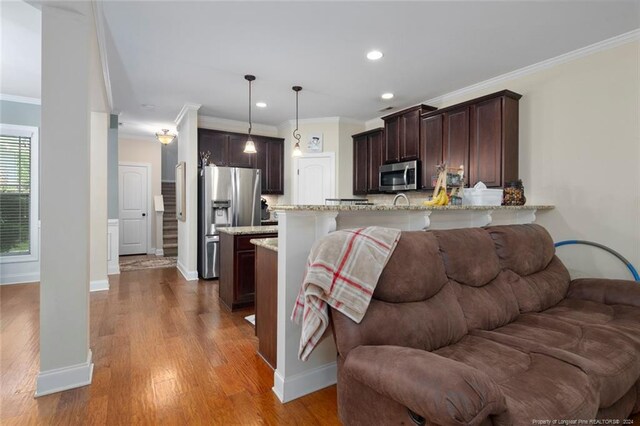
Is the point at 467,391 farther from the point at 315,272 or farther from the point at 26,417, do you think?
the point at 26,417

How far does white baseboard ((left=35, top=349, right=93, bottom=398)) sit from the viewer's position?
198 centimetres

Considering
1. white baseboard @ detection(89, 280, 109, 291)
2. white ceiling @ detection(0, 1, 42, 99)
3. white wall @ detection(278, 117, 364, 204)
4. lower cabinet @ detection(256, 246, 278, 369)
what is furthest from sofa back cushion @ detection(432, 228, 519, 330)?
white baseboard @ detection(89, 280, 109, 291)

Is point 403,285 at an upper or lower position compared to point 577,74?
lower

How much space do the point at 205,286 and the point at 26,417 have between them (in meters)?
2.79

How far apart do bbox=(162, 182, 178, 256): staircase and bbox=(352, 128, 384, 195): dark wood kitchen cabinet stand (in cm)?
455

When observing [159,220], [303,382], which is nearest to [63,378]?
[303,382]

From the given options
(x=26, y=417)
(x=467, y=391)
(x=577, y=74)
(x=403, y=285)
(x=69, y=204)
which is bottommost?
(x=26, y=417)

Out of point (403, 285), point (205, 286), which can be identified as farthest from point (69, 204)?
point (205, 286)

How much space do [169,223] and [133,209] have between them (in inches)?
32.7

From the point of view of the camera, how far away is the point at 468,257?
199cm

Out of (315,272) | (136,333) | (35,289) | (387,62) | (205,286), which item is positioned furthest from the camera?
(205,286)

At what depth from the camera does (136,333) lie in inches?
113

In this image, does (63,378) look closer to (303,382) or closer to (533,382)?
(303,382)

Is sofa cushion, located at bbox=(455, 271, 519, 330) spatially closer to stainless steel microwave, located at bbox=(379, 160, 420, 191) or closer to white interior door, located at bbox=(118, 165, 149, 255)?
stainless steel microwave, located at bbox=(379, 160, 420, 191)
